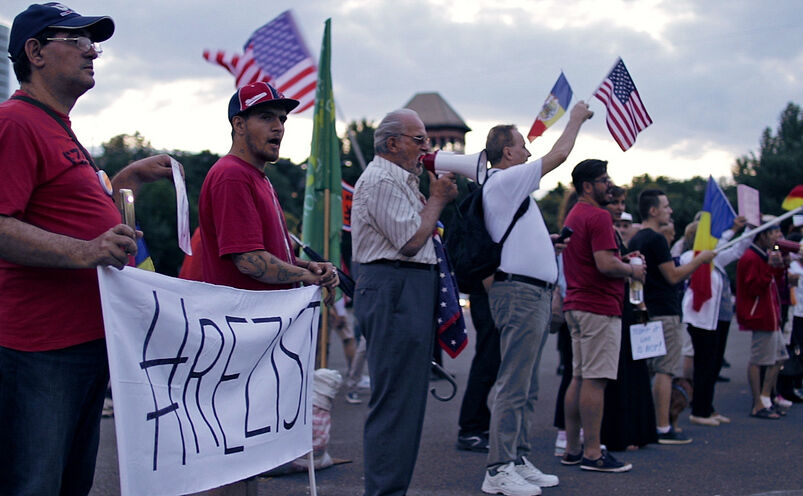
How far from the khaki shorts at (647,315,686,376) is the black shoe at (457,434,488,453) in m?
1.61

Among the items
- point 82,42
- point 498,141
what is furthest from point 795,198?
point 82,42

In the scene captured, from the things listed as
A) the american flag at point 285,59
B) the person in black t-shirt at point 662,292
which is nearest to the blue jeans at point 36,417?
the person in black t-shirt at point 662,292

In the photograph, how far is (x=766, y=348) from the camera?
26.7ft

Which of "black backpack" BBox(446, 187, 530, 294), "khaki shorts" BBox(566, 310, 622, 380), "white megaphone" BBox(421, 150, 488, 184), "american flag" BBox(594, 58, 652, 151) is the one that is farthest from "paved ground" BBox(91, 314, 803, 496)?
"american flag" BBox(594, 58, 652, 151)

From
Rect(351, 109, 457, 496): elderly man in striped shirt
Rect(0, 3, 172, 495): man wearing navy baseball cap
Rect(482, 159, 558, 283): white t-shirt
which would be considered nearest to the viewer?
Rect(0, 3, 172, 495): man wearing navy baseball cap

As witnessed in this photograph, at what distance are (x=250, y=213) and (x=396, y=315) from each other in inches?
42.8

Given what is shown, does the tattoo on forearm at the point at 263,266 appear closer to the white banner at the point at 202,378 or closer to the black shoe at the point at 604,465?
the white banner at the point at 202,378

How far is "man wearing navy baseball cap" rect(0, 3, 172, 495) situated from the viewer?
2502 mm

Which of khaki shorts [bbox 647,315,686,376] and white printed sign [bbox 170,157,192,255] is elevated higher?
white printed sign [bbox 170,157,192,255]

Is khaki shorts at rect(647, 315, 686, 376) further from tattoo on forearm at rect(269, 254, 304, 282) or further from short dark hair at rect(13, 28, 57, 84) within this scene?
short dark hair at rect(13, 28, 57, 84)

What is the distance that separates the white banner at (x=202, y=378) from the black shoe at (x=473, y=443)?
9.19 feet

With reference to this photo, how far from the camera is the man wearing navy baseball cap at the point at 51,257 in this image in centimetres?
250

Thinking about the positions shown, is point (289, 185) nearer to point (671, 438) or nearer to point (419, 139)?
point (671, 438)

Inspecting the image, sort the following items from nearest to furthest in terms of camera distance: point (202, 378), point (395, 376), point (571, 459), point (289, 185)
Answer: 1. point (202, 378)
2. point (395, 376)
3. point (571, 459)
4. point (289, 185)
